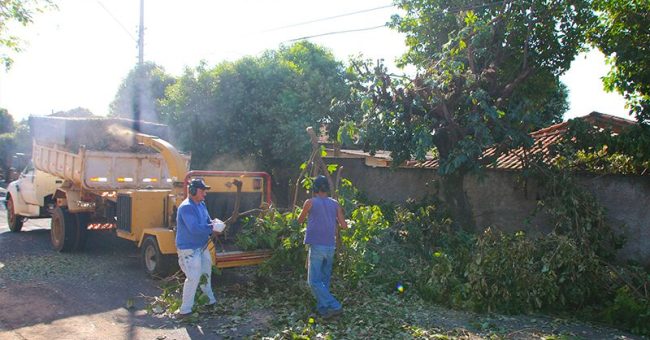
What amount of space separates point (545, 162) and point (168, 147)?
6.75 m

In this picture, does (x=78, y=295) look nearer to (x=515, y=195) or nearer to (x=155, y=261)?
(x=155, y=261)

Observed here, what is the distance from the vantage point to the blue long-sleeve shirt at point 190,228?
258 inches

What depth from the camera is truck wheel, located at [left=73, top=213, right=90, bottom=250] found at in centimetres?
1080

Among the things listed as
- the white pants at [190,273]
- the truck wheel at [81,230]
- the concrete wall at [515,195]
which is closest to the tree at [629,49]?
the concrete wall at [515,195]

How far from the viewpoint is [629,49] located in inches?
360

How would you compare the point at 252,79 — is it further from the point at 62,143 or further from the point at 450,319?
the point at 450,319

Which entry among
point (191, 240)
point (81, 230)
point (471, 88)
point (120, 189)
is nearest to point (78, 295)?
point (191, 240)

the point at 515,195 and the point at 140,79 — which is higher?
the point at 140,79

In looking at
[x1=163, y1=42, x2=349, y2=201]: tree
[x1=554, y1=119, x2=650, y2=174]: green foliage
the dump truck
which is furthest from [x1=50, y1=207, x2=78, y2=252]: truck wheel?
[x1=554, y1=119, x2=650, y2=174]: green foliage

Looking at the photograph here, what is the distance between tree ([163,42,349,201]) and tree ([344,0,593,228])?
3978 mm

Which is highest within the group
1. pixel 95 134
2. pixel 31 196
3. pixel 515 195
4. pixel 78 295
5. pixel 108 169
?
pixel 95 134

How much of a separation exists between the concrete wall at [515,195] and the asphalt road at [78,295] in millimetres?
5606

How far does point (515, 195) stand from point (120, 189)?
28.3 feet

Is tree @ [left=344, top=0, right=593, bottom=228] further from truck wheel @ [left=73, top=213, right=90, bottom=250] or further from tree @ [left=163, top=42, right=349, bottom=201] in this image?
truck wheel @ [left=73, top=213, right=90, bottom=250]
